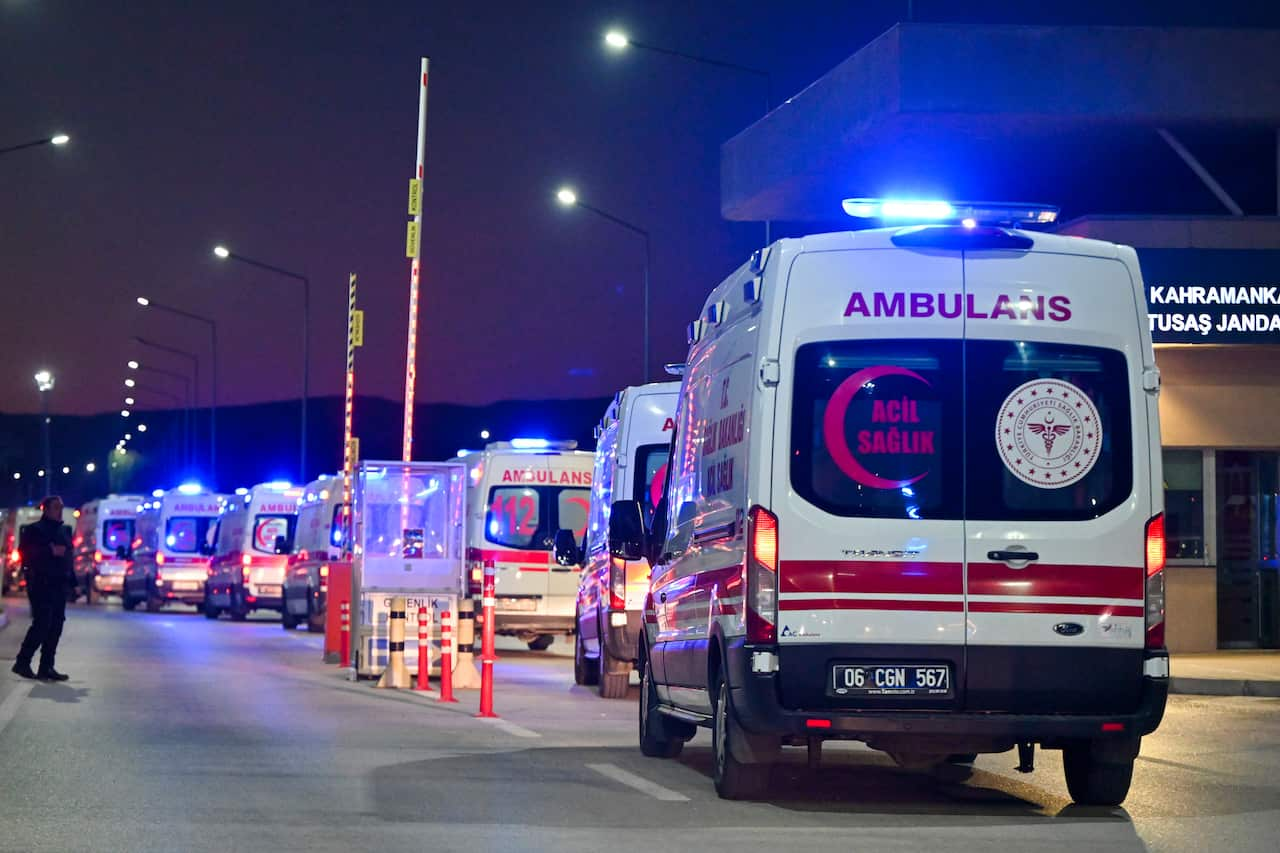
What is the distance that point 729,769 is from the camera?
10.9 meters

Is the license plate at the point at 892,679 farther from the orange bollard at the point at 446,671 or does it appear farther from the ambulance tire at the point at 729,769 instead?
the orange bollard at the point at 446,671

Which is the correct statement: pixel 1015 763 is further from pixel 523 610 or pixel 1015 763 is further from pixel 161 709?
pixel 523 610

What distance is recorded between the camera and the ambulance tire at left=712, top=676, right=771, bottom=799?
1079cm

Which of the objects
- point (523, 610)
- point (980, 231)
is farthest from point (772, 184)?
point (980, 231)

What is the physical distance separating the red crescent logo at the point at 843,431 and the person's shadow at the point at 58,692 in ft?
32.3

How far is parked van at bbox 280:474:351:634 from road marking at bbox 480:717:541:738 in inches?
675

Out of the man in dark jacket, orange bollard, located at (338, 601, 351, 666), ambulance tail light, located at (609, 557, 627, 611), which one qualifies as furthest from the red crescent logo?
orange bollard, located at (338, 601, 351, 666)

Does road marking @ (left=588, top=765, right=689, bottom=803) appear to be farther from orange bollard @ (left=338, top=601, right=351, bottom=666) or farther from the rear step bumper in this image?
orange bollard @ (left=338, top=601, right=351, bottom=666)

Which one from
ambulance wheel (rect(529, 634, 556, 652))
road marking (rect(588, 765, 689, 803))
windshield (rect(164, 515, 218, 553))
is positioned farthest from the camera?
windshield (rect(164, 515, 218, 553))

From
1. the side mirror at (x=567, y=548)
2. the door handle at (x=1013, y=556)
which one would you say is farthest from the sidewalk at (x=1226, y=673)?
the door handle at (x=1013, y=556)

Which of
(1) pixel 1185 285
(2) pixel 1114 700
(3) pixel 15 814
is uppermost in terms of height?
(1) pixel 1185 285

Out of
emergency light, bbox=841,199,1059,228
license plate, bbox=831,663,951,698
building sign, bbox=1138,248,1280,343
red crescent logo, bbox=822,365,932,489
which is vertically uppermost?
building sign, bbox=1138,248,1280,343

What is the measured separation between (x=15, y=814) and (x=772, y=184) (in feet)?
83.9

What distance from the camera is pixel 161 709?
56.9ft
